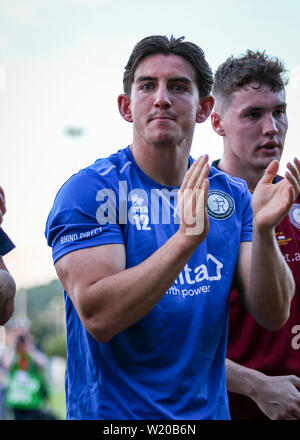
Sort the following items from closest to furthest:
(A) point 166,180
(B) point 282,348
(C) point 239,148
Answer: (A) point 166,180, (B) point 282,348, (C) point 239,148

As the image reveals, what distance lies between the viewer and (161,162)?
10.2 ft

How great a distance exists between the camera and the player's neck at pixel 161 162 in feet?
10.2

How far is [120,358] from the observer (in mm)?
2729

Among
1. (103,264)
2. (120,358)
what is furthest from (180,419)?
(103,264)

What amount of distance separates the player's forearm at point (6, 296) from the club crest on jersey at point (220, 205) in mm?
1142

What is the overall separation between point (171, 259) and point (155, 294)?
0.16 m

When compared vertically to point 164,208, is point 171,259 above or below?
below

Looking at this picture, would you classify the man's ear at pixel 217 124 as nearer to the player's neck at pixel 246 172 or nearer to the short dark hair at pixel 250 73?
the short dark hair at pixel 250 73

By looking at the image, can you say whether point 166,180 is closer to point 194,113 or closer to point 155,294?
point 194,113

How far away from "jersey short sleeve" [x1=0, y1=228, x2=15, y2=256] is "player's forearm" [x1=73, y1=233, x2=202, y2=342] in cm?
99

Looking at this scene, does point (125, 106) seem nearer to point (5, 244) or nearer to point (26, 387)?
point (5, 244)

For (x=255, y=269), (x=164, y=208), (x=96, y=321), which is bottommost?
(x=96, y=321)

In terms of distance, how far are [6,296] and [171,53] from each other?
1.54m

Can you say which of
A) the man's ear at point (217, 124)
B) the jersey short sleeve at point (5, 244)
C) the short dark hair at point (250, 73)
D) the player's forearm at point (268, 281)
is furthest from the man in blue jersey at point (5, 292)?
the short dark hair at point (250, 73)
